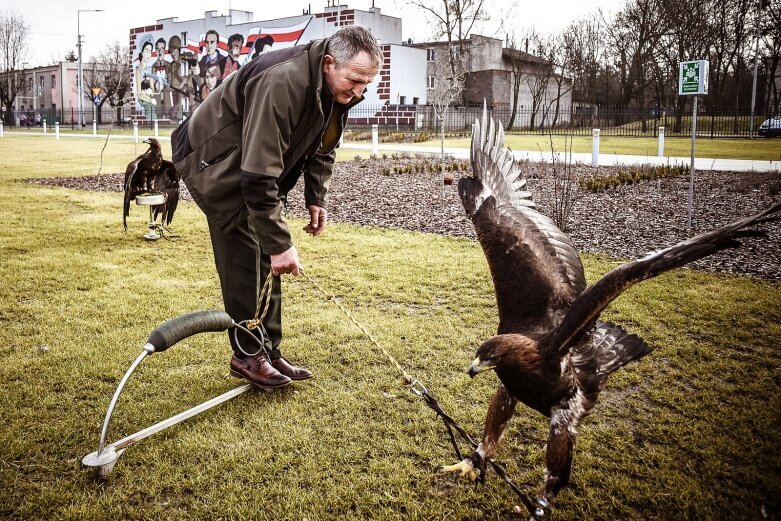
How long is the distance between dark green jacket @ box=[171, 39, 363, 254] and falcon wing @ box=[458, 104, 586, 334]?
93 centimetres

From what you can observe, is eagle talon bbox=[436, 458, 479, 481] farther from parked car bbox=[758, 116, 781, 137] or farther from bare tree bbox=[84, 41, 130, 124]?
bare tree bbox=[84, 41, 130, 124]

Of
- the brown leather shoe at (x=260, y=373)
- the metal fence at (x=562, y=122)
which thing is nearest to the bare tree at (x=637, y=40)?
the metal fence at (x=562, y=122)

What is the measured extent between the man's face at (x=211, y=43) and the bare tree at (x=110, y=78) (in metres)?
14.2

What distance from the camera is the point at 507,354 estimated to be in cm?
247

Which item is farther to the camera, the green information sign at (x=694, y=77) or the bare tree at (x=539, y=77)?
the bare tree at (x=539, y=77)

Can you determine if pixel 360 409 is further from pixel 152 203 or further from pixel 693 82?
pixel 693 82

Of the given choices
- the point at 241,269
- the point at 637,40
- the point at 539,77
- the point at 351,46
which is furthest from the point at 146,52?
the point at 351,46

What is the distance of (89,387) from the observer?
3.92m

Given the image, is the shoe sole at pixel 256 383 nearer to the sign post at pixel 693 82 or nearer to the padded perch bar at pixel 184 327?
the padded perch bar at pixel 184 327

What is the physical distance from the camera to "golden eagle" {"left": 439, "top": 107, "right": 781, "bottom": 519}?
2.16 meters

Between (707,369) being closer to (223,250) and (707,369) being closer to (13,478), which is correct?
(223,250)

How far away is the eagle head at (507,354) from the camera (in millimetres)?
2453

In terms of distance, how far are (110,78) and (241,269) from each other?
79.4m

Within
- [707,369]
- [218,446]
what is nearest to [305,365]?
[218,446]
